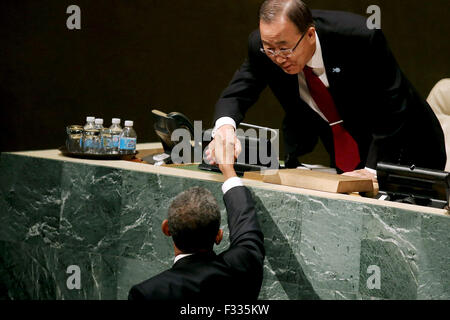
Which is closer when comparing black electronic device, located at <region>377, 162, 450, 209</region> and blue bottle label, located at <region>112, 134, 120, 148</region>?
black electronic device, located at <region>377, 162, 450, 209</region>

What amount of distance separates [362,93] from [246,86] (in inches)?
19.0

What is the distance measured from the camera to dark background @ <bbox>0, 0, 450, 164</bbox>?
4629mm

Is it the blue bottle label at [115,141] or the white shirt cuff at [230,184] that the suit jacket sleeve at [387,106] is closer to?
the white shirt cuff at [230,184]

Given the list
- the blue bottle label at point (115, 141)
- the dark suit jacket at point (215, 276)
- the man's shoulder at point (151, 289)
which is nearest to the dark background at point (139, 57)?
the blue bottle label at point (115, 141)

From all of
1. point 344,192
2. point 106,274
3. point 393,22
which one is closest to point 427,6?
point 393,22

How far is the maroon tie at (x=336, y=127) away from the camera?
8.71 feet

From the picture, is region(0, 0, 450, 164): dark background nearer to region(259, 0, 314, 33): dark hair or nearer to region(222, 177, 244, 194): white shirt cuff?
region(259, 0, 314, 33): dark hair

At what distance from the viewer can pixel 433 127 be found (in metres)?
2.75

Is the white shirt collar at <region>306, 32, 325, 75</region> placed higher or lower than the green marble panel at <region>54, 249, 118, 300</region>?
higher

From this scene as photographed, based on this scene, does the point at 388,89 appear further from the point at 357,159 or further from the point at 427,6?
the point at 427,6

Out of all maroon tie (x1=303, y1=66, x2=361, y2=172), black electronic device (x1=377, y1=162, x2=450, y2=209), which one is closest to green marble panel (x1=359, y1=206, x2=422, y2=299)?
black electronic device (x1=377, y1=162, x2=450, y2=209)

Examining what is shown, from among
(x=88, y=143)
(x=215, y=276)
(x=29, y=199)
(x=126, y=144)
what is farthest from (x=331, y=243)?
(x=29, y=199)

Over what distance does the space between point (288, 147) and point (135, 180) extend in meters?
0.80

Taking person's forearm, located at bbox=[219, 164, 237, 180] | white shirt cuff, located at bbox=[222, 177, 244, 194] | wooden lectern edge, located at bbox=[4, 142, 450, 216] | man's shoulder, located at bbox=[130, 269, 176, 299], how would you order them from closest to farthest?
1. man's shoulder, located at bbox=[130, 269, 176, 299]
2. wooden lectern edge, located at bbox=[4, 142, 450, 216]
3. white shirt cuff, located at bbox=[222, 177, 244, 194]
4. person's forearm, located at bbox=[219, 164, 237, 180]
